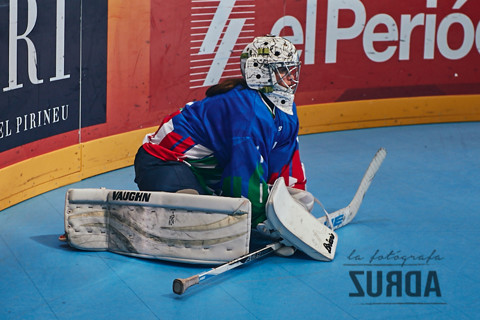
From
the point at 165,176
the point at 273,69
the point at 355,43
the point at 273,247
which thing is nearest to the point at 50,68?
the point at 165,176

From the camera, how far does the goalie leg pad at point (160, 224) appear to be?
3760 millimetres

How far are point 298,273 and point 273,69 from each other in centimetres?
102

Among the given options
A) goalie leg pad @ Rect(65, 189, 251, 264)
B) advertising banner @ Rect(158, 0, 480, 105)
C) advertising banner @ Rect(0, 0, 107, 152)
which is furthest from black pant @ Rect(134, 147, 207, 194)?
advertising banner @ Rect(158, 0, 480, 105)

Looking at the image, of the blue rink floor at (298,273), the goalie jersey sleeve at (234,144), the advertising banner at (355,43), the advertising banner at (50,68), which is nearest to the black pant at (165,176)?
the goalie jersey sleeve at (234,144)

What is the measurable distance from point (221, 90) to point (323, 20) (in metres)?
2.84

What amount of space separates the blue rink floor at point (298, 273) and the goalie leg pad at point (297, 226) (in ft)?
0.23

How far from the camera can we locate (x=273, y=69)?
409 centimetres

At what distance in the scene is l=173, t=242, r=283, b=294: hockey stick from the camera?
3.47 meters

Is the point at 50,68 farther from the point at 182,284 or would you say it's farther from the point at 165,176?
the point at 182,284

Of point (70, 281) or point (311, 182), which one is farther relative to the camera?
point (311, 182)

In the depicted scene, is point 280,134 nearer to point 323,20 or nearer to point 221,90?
point 221,90

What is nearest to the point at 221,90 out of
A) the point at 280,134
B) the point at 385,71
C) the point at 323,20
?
the point at 280,134

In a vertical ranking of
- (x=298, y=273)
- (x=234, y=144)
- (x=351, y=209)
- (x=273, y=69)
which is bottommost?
(x=298, y=273)

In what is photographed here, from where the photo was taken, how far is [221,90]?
13.4 ft
